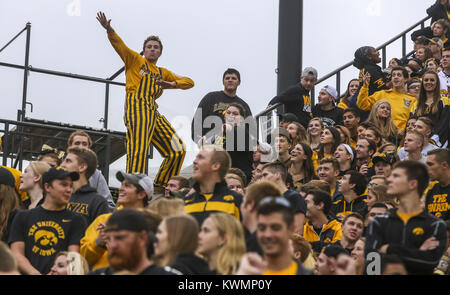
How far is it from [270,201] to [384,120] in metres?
7.98

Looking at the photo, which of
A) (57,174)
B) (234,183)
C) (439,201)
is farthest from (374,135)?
(57,174)

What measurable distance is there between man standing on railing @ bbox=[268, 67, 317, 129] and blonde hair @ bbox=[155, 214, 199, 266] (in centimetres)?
908

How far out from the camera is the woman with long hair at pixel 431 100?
13172mm

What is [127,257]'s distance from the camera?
246 inches

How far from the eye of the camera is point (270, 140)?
14.9 meters

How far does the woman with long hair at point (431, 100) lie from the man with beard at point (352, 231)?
13.6ft

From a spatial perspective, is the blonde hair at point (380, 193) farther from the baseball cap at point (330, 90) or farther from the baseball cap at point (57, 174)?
the baseball cap at point (330, 90)

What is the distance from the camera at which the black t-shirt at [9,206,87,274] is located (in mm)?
8297

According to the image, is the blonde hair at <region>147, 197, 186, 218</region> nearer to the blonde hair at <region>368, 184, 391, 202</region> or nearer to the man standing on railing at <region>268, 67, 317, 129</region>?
the blonde hair at <region>368, 184, 391, 202</region>

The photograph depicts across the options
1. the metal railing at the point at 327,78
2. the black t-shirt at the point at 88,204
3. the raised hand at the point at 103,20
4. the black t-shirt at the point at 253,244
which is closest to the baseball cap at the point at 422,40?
the metal railing at the point at 327,78

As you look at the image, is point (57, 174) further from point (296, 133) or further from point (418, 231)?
point (296, 133)
